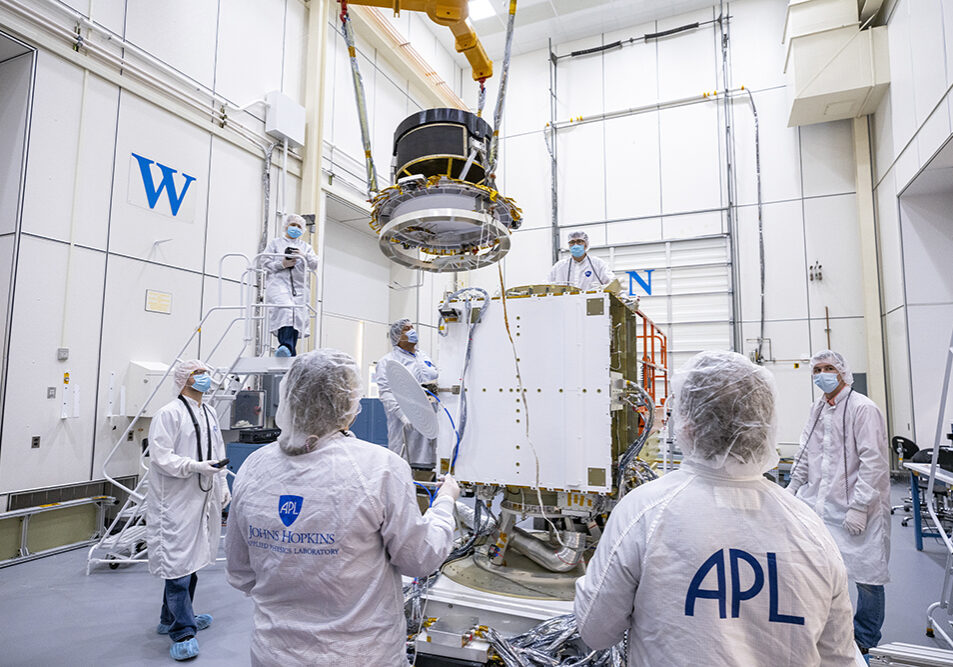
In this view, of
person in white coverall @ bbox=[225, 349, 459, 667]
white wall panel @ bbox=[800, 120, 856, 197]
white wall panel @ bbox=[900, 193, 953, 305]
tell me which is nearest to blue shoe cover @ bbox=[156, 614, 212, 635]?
person in white coverall @ bbox=[225, 349, 459, 667]

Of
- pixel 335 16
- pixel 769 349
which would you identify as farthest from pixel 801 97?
pixel 335 16

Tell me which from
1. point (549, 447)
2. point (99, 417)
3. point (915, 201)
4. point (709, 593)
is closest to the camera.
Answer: point (709, 593)

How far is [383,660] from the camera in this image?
161cm

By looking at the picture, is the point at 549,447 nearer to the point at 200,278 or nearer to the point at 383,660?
the point at 383,660

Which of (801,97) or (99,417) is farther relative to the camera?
(801,97)

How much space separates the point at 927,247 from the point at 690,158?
12.5ft

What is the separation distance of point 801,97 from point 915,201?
6.93 ft

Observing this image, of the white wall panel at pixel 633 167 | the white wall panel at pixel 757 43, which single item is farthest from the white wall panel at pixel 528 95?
the white wall panel at pixel 757 43

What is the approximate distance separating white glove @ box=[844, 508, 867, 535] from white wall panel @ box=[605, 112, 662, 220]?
24.5 feet

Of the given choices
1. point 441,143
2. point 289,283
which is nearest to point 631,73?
point 289,283

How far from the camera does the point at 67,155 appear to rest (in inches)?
199

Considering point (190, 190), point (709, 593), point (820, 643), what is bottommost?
point (820, 643)

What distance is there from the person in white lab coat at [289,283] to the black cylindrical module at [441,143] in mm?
2724

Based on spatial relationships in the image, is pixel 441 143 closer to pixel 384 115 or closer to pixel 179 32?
pixel 179 32
